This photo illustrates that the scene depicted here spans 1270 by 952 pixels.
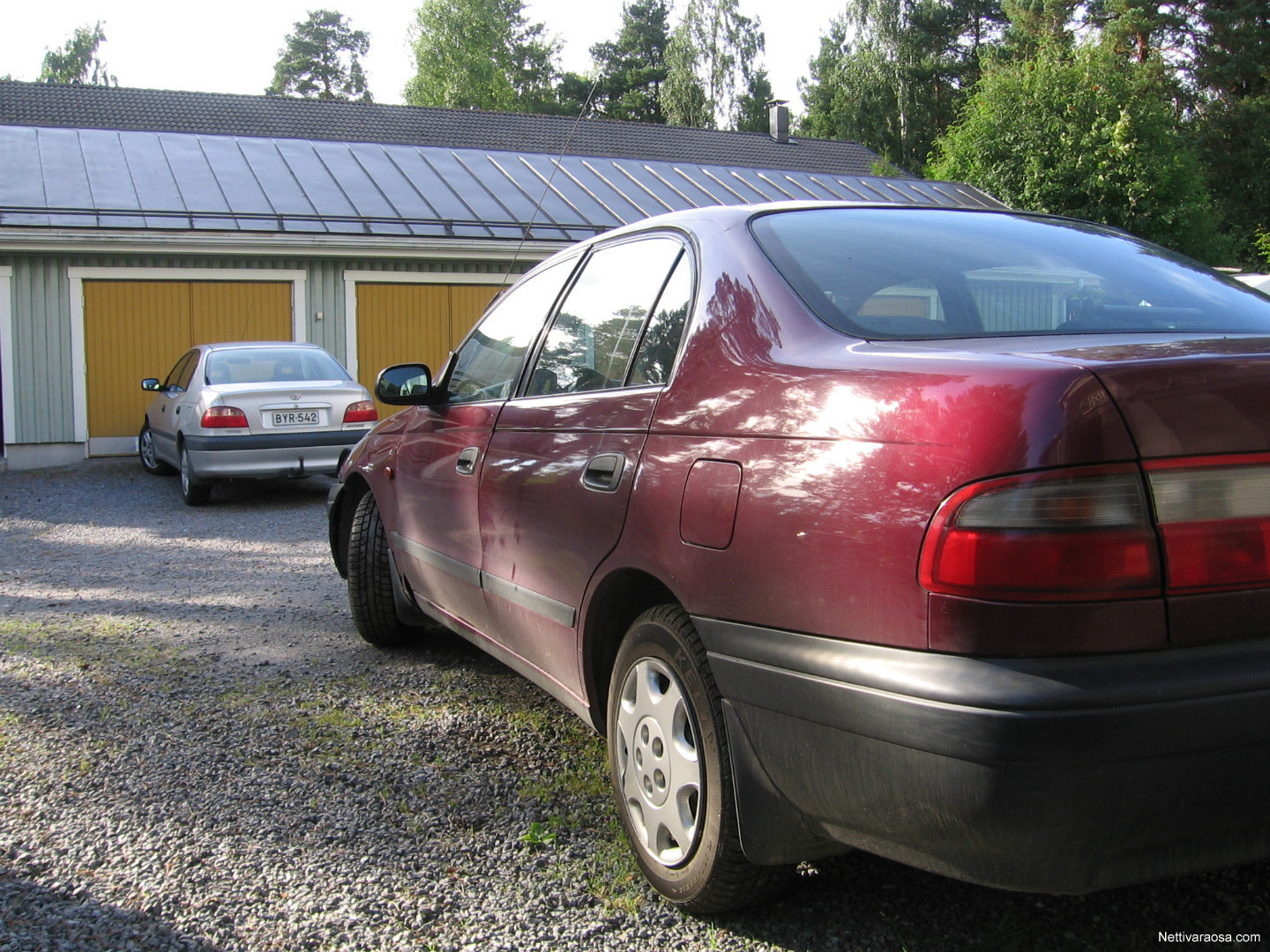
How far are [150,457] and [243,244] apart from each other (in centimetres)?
313

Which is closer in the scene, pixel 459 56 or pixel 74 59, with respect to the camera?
pixel 459 56

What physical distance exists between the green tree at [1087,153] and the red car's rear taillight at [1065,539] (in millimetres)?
23643

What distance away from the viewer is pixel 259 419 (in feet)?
32.1

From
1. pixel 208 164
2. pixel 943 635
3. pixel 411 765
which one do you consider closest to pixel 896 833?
pixel 943 635

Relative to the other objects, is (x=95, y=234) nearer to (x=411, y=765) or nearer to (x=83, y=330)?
(x=83, y=330)

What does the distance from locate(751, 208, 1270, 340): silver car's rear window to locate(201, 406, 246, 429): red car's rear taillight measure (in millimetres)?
7830

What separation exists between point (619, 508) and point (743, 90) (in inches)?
1835

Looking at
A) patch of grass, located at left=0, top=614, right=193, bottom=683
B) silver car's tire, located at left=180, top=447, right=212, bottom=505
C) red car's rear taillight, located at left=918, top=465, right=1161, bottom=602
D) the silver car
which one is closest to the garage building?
the silver car

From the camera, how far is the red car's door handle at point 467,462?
357 centimetres

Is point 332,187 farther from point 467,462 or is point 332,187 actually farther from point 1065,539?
point 1065,539

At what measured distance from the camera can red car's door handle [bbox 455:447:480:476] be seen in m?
3.57

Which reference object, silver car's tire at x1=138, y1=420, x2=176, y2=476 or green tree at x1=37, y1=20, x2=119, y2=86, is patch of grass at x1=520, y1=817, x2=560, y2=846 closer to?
silver car's tire at x1=138, y1=420, x2=176, y2=476

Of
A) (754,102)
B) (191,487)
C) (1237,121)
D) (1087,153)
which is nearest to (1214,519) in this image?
(191,487)

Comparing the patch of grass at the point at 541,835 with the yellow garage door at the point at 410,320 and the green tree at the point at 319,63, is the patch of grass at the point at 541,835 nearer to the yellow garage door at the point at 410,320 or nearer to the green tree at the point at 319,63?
the yellow garage door at the point at 410,320
